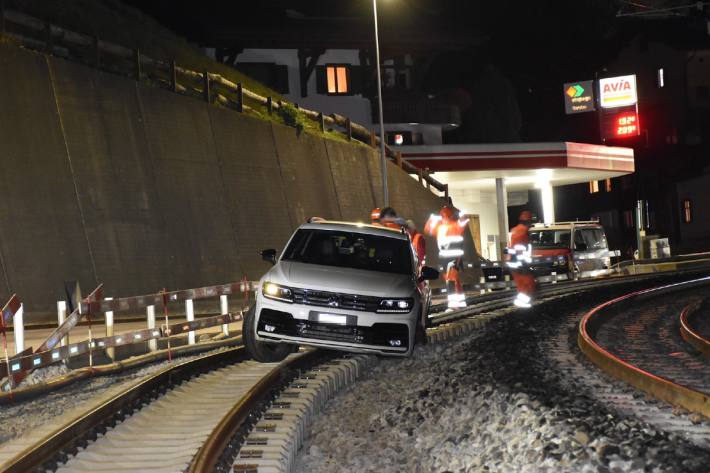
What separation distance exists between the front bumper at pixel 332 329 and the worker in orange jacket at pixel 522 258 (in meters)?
7.79

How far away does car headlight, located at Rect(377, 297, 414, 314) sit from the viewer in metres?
12.0

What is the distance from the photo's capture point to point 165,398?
427 inches

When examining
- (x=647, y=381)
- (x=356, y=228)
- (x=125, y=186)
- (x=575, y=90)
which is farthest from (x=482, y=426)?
(x=575, y=90)

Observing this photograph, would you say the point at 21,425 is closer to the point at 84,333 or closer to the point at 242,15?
the point at 84,333

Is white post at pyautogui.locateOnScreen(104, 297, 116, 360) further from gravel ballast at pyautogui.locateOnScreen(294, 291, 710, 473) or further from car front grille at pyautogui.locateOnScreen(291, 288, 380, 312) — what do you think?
gravel ballast at pyautogui.locateOnScreen(294, 291, 710, 473)

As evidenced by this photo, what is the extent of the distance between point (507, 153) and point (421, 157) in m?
3.95

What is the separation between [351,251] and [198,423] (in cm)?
433

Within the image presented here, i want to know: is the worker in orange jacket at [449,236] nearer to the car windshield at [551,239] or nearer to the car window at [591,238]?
the car windshield at [551,239]

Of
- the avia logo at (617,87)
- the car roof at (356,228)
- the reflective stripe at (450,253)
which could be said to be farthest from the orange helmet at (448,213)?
the avia logo at (617,87)

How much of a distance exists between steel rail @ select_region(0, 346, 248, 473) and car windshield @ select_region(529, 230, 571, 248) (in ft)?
62.3

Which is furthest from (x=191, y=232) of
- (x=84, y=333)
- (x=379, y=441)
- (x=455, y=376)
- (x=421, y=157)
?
(x=421, y=157)

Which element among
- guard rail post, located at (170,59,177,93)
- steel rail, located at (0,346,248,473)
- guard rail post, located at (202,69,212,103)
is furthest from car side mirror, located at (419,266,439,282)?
guard rail post, located at (202,69,212,103)

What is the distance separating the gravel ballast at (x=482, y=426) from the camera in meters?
7.18

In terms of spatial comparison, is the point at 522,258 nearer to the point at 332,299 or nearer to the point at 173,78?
the point at 332,299
